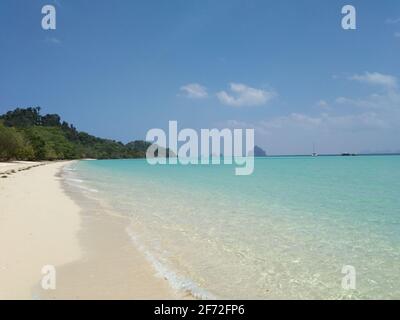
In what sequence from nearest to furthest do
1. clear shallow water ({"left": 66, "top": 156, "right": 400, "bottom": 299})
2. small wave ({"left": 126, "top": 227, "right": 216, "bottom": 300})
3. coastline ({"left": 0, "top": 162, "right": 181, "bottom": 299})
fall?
1. coastline ({"left": 0, "top": 162, "right": 181, "bottom": 299})
2. small wave ({"left": 126, "top": 227, "right": 216, "bottom": 300})
3. clear shallow water ({"left": 66, "top": 156, "right": 400, "bottom": 299})

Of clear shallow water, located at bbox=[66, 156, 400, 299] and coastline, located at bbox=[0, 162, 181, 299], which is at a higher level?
coastline, located at bbox=[0, 162, 181, 299]

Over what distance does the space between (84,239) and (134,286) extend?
4035 millimetres

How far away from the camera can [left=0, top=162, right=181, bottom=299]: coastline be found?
5.86 meters

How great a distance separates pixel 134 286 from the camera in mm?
6188

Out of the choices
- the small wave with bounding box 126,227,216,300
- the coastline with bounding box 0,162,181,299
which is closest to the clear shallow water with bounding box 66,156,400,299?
the small wave with bounding box 126,227,216,300

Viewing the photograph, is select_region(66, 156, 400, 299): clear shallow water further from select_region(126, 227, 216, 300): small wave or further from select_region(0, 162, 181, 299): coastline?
select_region(0, 162, 181, 299): coastline

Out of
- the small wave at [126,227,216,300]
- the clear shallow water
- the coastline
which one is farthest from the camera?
the clear shallow water

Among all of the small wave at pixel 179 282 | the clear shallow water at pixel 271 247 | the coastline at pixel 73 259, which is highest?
the coastline at pixel 73 259

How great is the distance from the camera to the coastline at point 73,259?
19.2ft

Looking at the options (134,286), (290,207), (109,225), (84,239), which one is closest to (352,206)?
(290,207)

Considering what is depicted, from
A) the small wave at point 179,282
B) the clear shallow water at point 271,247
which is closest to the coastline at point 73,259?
the small wave at point 179,282

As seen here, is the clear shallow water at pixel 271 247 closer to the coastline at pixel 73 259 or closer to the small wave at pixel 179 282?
the small wave at pixel 179 282

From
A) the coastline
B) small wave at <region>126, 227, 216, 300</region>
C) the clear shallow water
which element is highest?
the coastline
